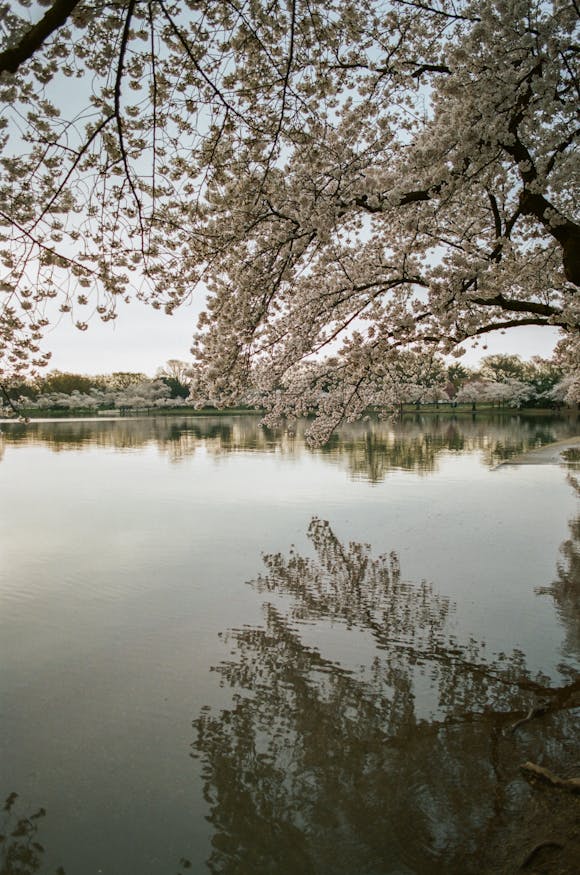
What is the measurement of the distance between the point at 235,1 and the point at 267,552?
33.7ft

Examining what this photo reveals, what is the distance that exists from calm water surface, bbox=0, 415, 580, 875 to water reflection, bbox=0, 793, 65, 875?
0.08 feet

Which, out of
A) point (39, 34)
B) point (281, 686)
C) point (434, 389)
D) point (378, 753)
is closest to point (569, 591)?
point (281, 686)

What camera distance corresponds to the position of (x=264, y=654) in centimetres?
800

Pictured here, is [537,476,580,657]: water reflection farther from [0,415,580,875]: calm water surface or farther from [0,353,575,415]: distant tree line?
[0,353,575,415]: distant tree line

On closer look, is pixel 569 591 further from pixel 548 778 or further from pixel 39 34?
pixel 39 34

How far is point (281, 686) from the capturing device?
7.05 m

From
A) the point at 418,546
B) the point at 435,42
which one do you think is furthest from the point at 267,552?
the point at 435,42

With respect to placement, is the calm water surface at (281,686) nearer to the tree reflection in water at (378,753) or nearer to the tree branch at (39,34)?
the tree reflection in water at (378,753)

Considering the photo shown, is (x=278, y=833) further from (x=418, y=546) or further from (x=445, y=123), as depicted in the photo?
(x=418, y=546)

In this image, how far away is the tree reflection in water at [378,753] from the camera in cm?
450

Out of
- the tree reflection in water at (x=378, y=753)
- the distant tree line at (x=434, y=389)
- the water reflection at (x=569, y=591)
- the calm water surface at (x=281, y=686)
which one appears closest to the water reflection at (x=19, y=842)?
the calm water surface at (x=281, y=686)

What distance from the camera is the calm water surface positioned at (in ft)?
15.5

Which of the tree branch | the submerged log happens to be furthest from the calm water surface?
the tree branch

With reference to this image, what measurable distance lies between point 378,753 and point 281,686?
1681 millimetres
